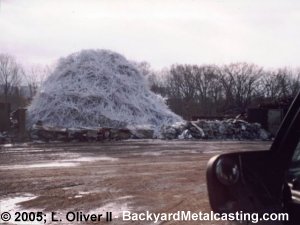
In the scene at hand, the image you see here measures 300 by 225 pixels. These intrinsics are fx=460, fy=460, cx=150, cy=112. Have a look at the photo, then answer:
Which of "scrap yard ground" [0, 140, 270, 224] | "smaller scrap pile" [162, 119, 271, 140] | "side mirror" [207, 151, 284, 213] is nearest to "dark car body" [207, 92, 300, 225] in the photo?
"side mirror" [207, 151, 284, 213]

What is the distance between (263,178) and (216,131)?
96.9 ft

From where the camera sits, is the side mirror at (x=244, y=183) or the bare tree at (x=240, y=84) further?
the bare tree at (x=240, y=84)

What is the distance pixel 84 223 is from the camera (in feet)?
18.6

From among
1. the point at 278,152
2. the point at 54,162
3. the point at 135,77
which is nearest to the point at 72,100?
the point at 135,77

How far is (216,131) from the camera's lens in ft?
103

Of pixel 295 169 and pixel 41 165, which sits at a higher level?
pixel 295 169

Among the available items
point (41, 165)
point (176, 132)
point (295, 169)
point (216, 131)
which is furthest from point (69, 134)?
point (295, 169)

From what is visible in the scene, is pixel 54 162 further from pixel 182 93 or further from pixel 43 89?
pixel 182 93

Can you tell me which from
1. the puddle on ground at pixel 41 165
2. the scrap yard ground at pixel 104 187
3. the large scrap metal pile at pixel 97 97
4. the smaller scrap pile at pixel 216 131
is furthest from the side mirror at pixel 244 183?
the large scrap metal pile at pixel 97 97

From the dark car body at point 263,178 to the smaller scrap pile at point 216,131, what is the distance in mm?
27739

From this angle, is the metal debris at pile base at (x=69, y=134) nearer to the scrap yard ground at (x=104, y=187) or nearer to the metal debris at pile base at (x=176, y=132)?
the metal debris at pile base at (x=176, y=132)

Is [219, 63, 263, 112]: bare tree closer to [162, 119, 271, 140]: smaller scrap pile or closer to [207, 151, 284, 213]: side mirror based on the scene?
[162, 119, 271, 140]: smaller scrap pile

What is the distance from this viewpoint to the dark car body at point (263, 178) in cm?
192

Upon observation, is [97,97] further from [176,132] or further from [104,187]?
[104,187]
